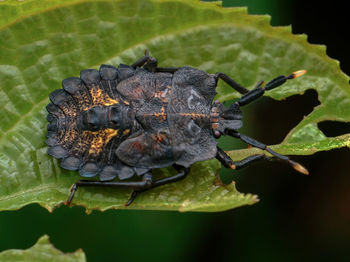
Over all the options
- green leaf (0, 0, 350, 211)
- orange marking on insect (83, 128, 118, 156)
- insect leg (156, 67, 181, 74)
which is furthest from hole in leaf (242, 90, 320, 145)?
orange marking on insect (83, 128, 118, 156)

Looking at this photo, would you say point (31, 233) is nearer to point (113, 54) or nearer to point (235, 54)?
point (113, 54)

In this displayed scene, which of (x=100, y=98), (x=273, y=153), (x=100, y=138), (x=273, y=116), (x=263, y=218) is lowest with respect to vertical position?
(x=263, y=218)

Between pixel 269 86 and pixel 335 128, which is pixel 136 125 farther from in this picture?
pixel 335 128

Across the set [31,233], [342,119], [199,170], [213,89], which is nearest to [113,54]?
[213,89]

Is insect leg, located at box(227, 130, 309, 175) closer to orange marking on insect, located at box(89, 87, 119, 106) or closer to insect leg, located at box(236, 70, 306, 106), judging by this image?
insect leg, located at box(236, 70, 306, 106)

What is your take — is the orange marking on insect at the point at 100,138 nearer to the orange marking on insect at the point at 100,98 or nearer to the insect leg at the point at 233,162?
the orange marking on insect at the point at 100,98

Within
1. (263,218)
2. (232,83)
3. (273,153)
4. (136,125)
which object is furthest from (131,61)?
(263,218)
